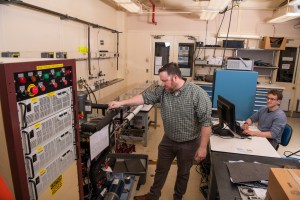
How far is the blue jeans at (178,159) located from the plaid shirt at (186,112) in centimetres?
7

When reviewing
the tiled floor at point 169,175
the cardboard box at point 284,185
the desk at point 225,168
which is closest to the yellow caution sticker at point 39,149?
the desk at point 225,168

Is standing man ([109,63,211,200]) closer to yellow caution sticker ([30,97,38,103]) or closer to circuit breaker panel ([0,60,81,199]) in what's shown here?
circuit breaker panel ([0,60,81,199])

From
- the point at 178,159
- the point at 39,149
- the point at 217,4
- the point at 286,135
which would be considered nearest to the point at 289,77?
the point at 217,4

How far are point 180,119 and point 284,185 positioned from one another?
3.41ft

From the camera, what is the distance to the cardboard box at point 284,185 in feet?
3.28

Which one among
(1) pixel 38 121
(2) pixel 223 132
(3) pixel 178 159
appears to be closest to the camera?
(1) pixel 38 121

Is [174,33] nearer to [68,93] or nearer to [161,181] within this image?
[161,181]

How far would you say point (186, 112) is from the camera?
198cm

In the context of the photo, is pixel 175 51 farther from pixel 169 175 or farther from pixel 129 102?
pixel 129 102

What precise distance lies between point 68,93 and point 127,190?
3.96 ft

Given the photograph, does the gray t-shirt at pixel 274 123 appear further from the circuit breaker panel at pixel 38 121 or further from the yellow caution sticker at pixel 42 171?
the yellow caution sticker at pixel 42 171

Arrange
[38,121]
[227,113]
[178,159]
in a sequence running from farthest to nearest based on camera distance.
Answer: [227,113], [178,159], [38,121]

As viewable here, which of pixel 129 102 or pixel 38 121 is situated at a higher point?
pixel 38 121

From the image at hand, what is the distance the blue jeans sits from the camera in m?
2.09
